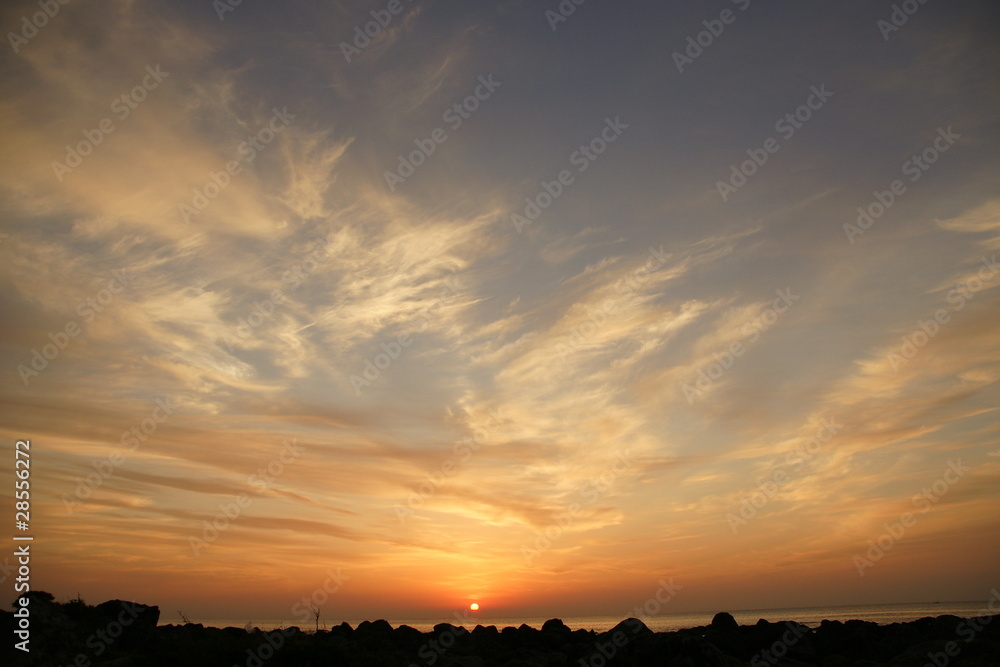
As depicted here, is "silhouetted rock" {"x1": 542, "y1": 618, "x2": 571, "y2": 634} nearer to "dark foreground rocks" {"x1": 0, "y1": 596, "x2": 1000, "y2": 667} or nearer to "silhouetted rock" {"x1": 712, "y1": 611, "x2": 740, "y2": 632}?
"dark foreground rocks" {"x1": 0, "y1": 596, "x2": 1000, "y2": 667}

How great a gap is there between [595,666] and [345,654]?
7190 mm

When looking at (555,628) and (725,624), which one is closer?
(725,624)

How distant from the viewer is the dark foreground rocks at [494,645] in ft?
48.4

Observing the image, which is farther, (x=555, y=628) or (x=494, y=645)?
(x=555, y=628)

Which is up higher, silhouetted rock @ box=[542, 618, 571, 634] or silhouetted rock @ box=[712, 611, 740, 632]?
silhouetted rock @ box=[712, 611, 740, 632]

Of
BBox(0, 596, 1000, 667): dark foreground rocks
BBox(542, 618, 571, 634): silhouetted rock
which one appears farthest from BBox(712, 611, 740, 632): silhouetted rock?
BBox(542, 618, 571, 634): silhouetted rock

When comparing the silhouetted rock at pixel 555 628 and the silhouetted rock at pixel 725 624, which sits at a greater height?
the silhouetted rock at pixel 725 624

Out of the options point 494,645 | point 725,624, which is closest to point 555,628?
point 494,645

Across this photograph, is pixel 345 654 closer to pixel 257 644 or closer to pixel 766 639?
pixel 257 644

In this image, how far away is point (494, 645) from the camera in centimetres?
2766

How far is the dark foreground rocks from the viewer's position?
14.7m

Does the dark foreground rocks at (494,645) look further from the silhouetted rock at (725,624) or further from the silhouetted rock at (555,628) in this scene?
the silhouetted rock at (555,628)

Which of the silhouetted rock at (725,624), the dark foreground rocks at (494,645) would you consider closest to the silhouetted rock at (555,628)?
the dark foreground rocks at (494,645)

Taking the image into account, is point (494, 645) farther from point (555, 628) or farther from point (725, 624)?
point (725, 624)
